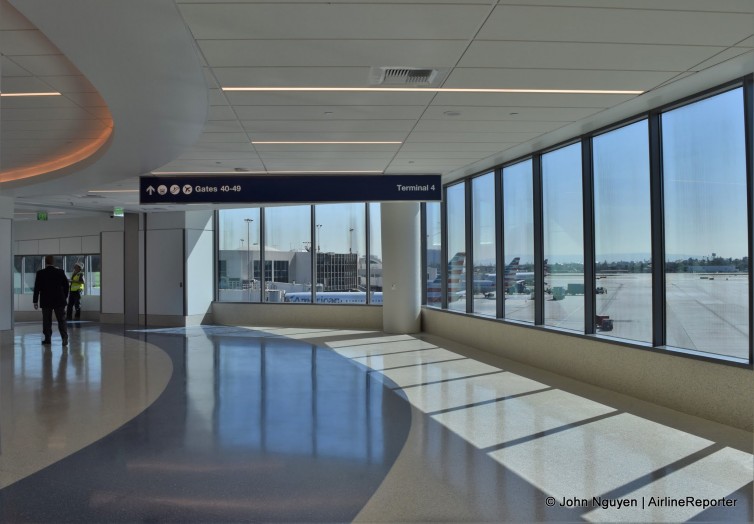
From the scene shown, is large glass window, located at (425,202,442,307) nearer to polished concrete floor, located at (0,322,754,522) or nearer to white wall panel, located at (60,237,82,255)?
polished concrete floor, located at (0,322,754,522)

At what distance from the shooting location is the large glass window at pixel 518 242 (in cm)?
886

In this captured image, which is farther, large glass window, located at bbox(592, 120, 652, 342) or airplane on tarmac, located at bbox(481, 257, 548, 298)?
airplane on tarmac, located at bbox(481, 257, 548, 298)

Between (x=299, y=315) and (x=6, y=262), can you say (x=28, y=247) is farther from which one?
(x=299, y=315)

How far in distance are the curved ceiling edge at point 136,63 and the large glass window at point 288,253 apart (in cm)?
729

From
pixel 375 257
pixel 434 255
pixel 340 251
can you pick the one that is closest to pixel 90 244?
pixel 340 251

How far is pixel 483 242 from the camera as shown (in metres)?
10.4

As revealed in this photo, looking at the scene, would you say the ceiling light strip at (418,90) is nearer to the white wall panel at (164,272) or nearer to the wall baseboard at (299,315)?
the wall baseboard at (299,315)

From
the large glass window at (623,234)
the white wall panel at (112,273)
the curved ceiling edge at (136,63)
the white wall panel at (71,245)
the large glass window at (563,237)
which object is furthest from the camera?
the white wall panel at (71,245)

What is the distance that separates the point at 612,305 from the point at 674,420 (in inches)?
73.4

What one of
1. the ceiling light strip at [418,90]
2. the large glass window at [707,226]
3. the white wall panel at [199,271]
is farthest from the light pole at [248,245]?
the large glass window at [707,226]

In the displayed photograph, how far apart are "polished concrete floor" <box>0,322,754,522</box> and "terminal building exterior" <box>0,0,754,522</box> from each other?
3 centimetres

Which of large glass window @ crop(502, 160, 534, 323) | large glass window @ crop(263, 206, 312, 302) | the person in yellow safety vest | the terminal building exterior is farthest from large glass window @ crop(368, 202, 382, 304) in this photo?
the person in yellow safety vest

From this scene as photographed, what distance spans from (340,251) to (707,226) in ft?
31.7

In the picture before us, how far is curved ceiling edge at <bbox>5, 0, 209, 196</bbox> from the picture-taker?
3.30 metres
